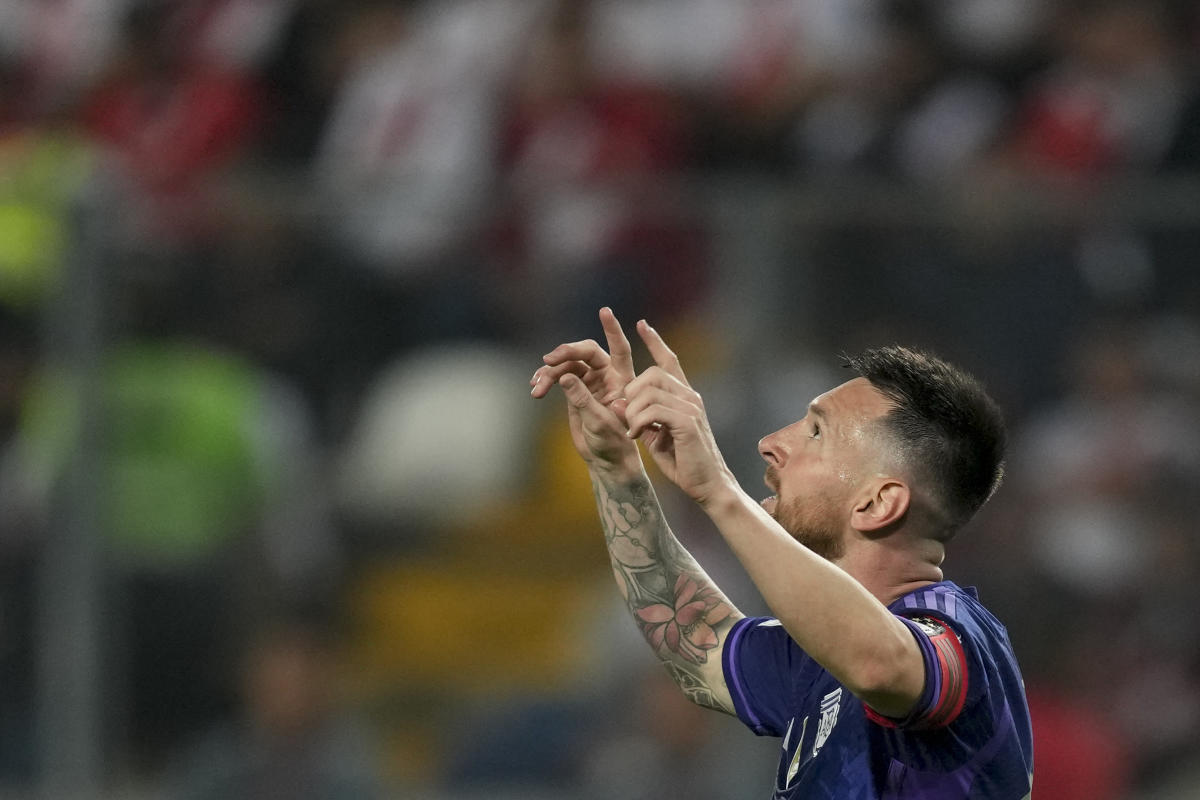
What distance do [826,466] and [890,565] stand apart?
8.8 inches

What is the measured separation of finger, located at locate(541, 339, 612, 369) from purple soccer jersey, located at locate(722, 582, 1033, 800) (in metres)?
0.76

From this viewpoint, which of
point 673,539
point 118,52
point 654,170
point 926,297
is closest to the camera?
point 673,539

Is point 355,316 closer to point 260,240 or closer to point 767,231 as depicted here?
point 260,240

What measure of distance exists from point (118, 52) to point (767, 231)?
4146 millimetres

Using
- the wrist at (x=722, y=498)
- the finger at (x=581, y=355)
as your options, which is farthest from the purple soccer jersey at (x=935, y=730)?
the finger at (x=581, y=355)

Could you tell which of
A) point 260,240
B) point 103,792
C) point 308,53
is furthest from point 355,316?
point 308,53

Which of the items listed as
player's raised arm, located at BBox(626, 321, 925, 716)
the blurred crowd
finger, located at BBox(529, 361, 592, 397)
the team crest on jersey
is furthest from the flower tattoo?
the blurred crowd

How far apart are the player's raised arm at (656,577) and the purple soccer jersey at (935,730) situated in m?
0.38

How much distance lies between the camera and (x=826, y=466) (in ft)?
12.4

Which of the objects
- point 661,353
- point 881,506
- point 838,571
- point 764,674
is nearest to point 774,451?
point 881,506

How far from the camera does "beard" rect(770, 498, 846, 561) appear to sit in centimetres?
377

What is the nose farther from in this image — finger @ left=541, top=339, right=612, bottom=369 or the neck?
finger @ left=541, top=339, right=612, bottom=369

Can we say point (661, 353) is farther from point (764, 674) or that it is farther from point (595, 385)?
point (764, 674)

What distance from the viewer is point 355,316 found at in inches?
314
